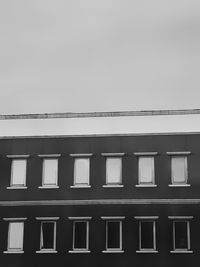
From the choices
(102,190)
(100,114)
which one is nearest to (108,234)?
(102,190)

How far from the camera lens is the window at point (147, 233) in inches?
1365

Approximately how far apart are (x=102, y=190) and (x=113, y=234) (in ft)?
8.23

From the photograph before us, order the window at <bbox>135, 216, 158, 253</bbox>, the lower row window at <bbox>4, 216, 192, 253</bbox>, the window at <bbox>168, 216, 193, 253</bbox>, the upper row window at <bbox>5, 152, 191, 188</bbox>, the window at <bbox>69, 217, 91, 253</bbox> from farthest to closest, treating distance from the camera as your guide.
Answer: the upper row window at <bbox>5, 152, 191, 188</bbox> < the window at <bbox>69, 217, 91, 253</bbox> < the window at <bbox>135, 216, 158, 253</bbox> < the lower row window at <bbox>4, 216, 192, 253</bbox> < the window at <bbox>168, 216, 193, 253</bbox>

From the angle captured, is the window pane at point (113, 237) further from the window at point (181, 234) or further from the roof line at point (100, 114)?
the roof line at point (100, 114)

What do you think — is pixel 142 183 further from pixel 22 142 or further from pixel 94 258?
pixel 22 142

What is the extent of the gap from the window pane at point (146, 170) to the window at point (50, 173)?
15.8 ft

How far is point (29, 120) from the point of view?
37562 millimetres

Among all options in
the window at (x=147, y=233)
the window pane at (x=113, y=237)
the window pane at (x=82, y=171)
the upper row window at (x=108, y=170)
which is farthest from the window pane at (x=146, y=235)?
the window pane at (x=82, y=171)

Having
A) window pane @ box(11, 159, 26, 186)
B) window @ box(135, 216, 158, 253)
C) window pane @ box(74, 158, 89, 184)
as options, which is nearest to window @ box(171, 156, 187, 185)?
window @ box(135, 216, 158, 253)

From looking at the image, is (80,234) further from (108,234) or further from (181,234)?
(181,234)

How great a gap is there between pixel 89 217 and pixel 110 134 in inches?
190

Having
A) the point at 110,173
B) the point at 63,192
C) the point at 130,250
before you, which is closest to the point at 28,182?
the point at 63,192

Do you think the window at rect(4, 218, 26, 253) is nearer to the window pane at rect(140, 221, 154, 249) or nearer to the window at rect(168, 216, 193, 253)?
the window pane at rect(140, 221, 154, 249)

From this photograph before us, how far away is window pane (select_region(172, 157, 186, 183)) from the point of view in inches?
1398
